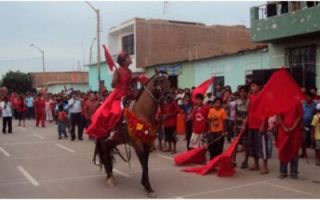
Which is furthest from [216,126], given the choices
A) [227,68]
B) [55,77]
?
[55,77]

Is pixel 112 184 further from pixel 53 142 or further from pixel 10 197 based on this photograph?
pixel 53 142

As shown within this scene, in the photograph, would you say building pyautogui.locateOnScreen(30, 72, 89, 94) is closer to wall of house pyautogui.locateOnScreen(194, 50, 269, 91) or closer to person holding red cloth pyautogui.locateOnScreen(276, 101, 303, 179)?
wall of house pyautogui.locateOnScreen(194, 50, 269, 91)

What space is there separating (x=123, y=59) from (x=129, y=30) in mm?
28100

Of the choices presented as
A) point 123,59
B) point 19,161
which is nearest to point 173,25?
point 19,161

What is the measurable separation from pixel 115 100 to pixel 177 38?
1099 inches

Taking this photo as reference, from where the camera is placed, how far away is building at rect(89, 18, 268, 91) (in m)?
27.3

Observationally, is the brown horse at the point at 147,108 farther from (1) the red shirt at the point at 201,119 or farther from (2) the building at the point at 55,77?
(2) the building at the point at 55,77

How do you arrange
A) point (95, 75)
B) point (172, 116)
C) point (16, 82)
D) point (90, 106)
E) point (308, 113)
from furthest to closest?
point (16, 82) < point (95, 75) < point (90, 106) < point (172, 116) < point (308, 113)

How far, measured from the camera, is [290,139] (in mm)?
9352

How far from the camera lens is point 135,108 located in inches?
338

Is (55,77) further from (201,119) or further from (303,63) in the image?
(201,119)

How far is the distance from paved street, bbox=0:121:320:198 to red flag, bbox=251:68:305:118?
138 centimetres

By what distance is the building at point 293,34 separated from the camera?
55.0 ft

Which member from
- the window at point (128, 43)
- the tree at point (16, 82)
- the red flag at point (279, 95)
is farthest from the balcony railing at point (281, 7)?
the tree at point (16, 82)
